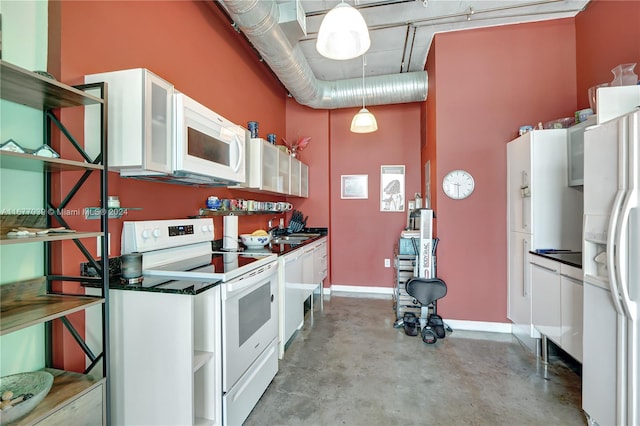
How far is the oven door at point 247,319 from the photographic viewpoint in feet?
4.83

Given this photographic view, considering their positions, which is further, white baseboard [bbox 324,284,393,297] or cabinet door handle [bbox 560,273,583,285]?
white baseboard [bbox 324,284,393,297]

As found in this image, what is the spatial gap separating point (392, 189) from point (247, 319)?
10.6 ft

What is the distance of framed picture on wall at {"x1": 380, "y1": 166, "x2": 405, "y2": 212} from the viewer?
14.2ft

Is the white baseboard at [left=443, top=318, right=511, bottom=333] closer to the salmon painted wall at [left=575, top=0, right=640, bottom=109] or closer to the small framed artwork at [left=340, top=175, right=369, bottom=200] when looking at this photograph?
the small framed artwork at [left=340, top=175, right=369, bottom=200]

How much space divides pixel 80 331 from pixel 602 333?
262 centimetres

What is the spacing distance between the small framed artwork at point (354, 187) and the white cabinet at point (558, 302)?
2414 mm

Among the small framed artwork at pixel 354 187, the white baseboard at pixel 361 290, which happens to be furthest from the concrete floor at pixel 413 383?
the small framed artwork at pixel 354 187

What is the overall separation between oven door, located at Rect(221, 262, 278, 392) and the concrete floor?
417mm

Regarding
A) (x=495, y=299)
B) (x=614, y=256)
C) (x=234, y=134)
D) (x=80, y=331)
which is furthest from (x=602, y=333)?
(x=80, y=331)

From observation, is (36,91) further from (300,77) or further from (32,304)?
(300,77)

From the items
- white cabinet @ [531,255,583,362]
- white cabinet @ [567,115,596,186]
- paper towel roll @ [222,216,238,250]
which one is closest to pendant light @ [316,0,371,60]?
paper towel roll @ [222,216,238,250]

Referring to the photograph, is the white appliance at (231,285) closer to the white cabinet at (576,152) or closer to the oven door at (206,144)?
the oven door at (206,144)

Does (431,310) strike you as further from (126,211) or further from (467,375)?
(126,211)

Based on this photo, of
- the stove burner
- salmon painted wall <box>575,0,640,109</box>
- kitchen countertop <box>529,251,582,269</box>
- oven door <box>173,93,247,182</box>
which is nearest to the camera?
the stove burner
